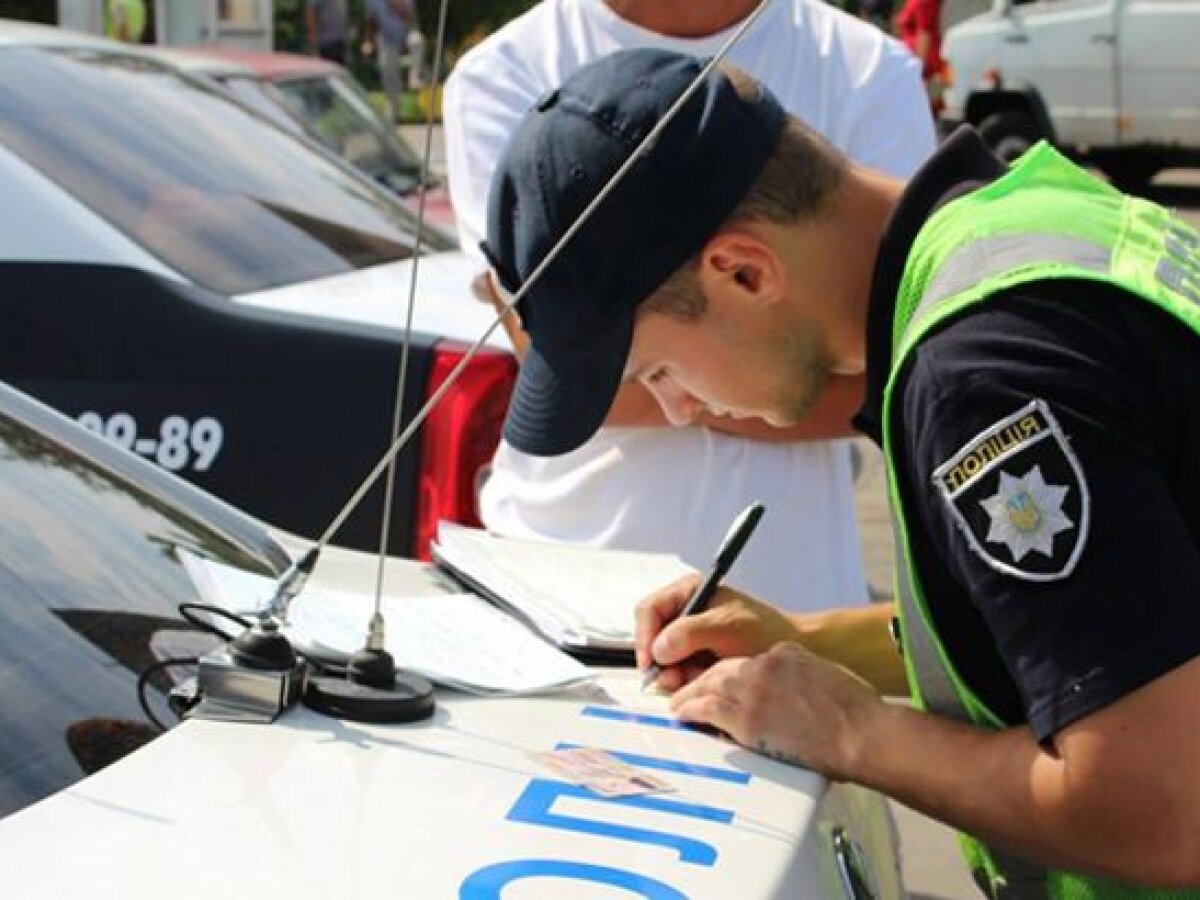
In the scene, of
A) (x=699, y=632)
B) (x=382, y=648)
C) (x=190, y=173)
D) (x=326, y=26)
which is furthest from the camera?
(x=326, y=26)

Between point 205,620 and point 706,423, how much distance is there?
900 millimetres

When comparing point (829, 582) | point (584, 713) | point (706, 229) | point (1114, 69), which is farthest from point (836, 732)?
point (1114, 69)

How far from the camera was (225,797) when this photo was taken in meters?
1.85

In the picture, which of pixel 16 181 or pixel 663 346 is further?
pixel 16 181

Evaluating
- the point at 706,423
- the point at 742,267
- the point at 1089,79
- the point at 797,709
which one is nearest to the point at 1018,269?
the point at 742,267

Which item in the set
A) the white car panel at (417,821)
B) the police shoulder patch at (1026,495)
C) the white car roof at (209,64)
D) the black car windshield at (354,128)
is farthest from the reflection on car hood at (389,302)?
the black car windshield at (354,128)

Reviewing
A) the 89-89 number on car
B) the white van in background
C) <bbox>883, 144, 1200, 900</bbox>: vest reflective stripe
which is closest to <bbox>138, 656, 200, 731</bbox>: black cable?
<bbox>883, 144, 1200, 900</bbox>: vest reflective stripe

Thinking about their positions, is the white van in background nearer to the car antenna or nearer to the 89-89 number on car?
the 89-89 number on car

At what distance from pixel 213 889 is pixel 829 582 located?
63.6 inches

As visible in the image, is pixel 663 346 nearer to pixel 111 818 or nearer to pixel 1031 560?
pixel 1031 560

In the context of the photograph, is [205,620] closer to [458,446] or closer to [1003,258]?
[1003,258]

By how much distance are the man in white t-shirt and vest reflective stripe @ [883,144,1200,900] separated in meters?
0.98

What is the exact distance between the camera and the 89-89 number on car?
3.99m

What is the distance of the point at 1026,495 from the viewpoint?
5.75 ft
